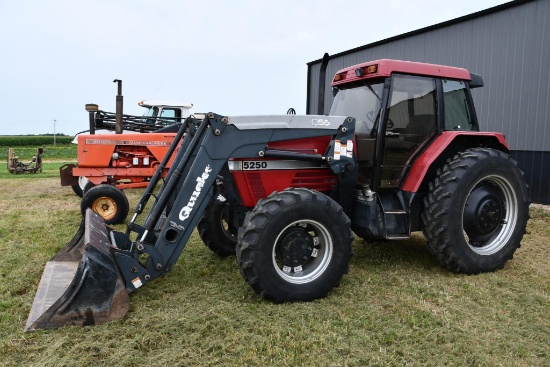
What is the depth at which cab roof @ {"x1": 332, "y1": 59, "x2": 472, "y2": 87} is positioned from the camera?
4333 millimetres

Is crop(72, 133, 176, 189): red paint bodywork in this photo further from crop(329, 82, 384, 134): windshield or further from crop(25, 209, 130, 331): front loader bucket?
crop(25, 209, 130, 331): front loader bucket

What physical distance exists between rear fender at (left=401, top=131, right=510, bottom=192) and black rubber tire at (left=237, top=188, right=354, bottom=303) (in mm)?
1051

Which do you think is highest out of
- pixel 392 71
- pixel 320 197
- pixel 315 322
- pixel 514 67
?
pixel 514 67

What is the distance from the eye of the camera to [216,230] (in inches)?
195

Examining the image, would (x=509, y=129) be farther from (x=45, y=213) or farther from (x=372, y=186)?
(x=45, y=213)

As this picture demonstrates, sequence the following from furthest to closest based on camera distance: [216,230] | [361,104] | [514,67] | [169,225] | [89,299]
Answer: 1. [514,67]
2. [216,230]
3. [361,104]
4. [169,225]
5. [89,299]

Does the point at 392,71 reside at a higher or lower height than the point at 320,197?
higher

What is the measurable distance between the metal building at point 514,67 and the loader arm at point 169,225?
3.82 metres

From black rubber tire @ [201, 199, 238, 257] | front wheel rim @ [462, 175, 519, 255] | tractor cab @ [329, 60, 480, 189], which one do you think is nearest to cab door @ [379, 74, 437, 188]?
tractor cab @ [329, 60, 480, 189]

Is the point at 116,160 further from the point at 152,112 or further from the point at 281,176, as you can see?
the point at 152,112

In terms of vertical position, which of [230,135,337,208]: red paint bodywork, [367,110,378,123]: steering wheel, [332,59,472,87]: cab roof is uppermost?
[332,59,472,87]: cab roof

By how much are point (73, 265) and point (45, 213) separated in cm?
396

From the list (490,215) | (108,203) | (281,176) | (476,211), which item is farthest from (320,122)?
(108,203)

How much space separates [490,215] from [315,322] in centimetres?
241
